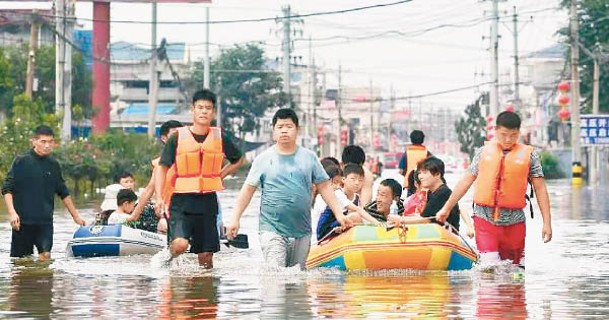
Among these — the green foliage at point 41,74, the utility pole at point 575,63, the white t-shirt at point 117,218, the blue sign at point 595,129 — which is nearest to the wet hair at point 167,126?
the white t-shirt at point 117,218

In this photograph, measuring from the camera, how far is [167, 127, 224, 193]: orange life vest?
1562 centimetres

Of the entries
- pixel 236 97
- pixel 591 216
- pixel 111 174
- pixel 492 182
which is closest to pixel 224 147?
pixel 492 182

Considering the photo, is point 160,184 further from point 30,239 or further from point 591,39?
point 591,39

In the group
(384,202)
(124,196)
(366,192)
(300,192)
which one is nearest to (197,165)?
(300,192)

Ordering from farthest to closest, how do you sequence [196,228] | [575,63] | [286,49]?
[286,49] → [575,63] → [196,228]

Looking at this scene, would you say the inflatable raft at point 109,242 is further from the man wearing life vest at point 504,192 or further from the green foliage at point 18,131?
the green foliage at point 18,131

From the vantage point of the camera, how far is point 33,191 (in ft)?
59.5

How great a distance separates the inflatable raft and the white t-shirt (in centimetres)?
63

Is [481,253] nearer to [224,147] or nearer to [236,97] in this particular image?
[224,147]

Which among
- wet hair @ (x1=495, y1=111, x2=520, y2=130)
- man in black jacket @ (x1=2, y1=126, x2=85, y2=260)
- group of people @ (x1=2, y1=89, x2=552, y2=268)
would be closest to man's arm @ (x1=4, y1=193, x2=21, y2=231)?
man in black jacket @ (x1=2, y1=126, x2=85, y2=260)

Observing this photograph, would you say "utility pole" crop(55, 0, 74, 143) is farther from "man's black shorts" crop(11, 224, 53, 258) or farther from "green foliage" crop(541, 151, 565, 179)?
"green foliage" crop(541, 151, 565, 179)

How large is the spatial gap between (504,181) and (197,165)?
296cm

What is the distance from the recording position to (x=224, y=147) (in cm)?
1598

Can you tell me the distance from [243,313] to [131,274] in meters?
4.76
